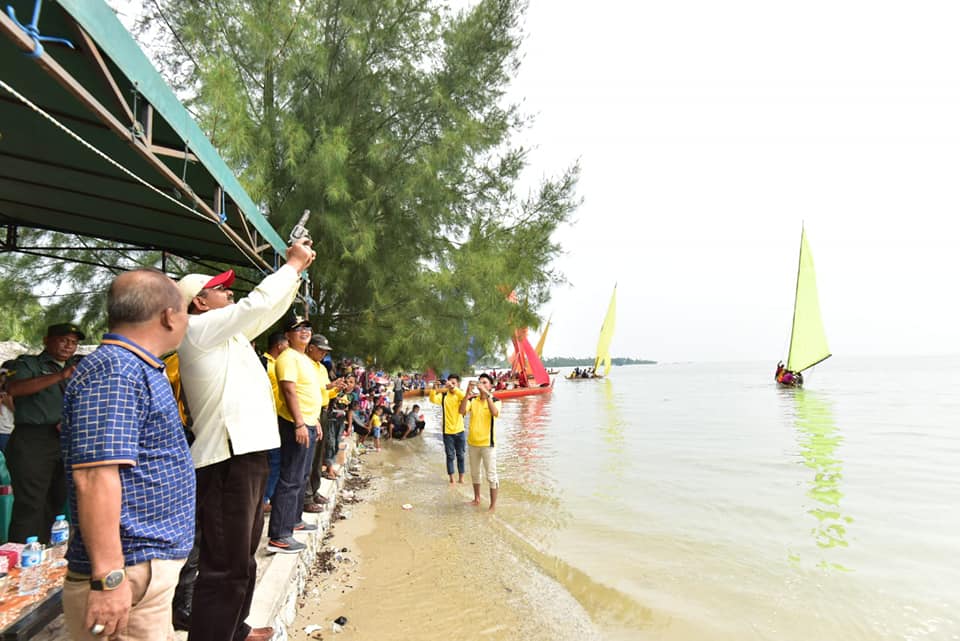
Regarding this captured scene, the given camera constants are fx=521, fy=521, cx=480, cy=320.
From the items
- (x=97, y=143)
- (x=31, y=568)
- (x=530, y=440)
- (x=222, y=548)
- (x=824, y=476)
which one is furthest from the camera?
(x=530, y=440)

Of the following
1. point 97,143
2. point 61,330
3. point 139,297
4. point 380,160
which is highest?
point 380,160

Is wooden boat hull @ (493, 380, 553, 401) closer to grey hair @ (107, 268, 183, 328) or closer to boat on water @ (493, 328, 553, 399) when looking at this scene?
boat on water @ (493, 328, 553, 399)

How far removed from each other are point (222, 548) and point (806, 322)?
1331 inches

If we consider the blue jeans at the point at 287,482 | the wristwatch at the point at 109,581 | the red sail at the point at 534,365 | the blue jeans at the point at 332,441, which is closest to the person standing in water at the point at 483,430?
the blue jeans at the point at 332,441

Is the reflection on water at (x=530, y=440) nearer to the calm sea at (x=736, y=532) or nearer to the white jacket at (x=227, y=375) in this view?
the calm sea at (x=736, y=532)

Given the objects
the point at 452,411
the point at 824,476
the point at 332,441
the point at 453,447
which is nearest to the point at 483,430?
the point at 452,411

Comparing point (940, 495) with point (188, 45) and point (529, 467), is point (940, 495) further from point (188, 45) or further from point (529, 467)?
point (188, 45)

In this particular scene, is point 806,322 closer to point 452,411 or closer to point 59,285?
point 452,411

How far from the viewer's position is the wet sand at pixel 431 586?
11.7ft

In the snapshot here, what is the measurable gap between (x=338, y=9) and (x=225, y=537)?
24.7ft

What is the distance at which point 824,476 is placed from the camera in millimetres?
9766

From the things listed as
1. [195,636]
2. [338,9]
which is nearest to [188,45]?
[338,9]

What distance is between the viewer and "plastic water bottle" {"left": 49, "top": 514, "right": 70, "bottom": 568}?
8.35 feet

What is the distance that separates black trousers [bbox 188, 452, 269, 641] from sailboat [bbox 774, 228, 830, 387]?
1272 inches
